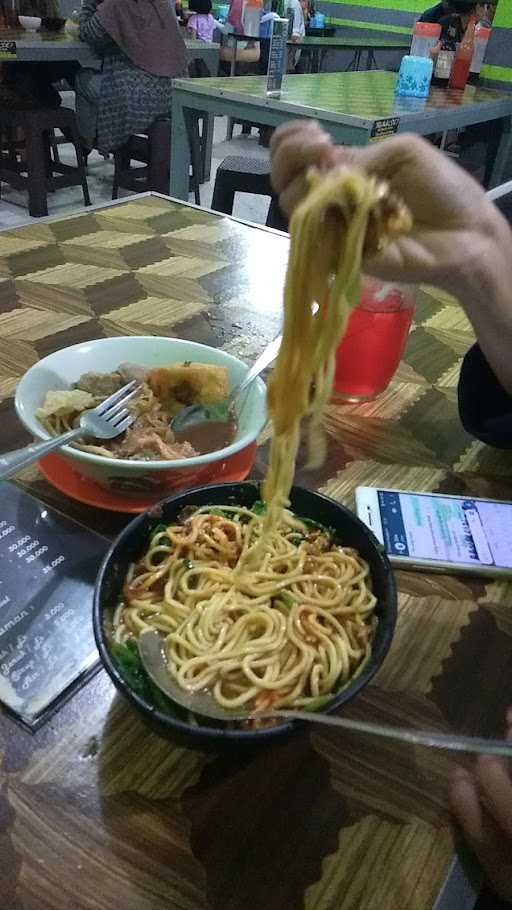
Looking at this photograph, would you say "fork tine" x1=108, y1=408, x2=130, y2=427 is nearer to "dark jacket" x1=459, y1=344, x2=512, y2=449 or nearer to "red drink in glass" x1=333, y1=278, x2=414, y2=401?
"red drink in glass" x1=333, y1=278, x2=414, y2=401

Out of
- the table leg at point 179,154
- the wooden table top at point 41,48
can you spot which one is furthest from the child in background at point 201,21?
the table leg at point 179,154

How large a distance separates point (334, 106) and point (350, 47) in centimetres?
446

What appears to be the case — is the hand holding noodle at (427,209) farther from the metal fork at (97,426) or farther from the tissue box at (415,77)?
the tissue box at (415,77)

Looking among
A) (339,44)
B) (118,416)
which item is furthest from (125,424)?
(339,44)

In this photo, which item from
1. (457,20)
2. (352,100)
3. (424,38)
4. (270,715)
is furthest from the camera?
(457,20)

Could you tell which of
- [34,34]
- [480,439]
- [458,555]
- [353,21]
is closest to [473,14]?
[34,34]

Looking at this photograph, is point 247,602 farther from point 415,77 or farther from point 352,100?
point 415,77

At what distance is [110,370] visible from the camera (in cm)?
90

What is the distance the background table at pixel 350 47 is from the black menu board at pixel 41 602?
6.21 meters

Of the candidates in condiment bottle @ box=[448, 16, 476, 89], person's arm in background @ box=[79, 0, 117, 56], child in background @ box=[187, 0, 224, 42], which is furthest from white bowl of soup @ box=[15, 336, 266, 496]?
child in background @ box=[187, 0, 224, 42]

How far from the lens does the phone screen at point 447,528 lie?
0.73 metres

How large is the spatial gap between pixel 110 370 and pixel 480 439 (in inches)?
20.4

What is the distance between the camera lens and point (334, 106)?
2.43m

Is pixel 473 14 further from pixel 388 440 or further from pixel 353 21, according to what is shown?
pixel 353 21
